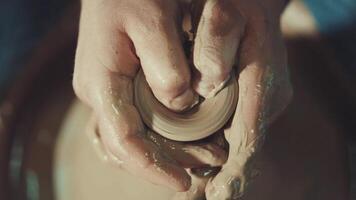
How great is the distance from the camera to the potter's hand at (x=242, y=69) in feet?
3.34

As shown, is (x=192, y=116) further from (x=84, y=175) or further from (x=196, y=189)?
(x=84, y=175)

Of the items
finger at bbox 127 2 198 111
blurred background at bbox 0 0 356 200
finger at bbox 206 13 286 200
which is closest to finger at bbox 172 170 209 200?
finger at bbox 206 13 286 200

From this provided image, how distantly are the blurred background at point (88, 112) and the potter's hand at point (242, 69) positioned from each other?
0.99ft

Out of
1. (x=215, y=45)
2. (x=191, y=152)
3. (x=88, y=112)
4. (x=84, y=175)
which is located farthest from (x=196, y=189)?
(x=88, y=112)

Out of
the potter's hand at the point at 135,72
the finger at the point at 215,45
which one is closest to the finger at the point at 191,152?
the potter's hand at the point at 135,72

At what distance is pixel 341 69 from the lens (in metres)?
1.60

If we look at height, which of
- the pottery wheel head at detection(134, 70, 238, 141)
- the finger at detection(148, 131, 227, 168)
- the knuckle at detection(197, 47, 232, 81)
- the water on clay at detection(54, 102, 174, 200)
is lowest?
the water on clay at detection(54, 102, 174, 200)

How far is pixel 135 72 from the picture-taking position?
43.4 inches

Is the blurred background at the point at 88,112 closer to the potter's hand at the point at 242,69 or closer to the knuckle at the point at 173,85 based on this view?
the potter's hand at the point at 242,69

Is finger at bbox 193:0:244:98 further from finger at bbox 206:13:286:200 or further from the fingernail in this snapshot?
the fingernail

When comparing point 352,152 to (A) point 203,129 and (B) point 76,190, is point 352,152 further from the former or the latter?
(B) point 76,190

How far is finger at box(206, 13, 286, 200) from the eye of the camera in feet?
3.36

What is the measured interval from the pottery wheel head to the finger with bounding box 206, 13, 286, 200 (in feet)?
0.07

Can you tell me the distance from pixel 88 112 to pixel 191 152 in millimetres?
580
